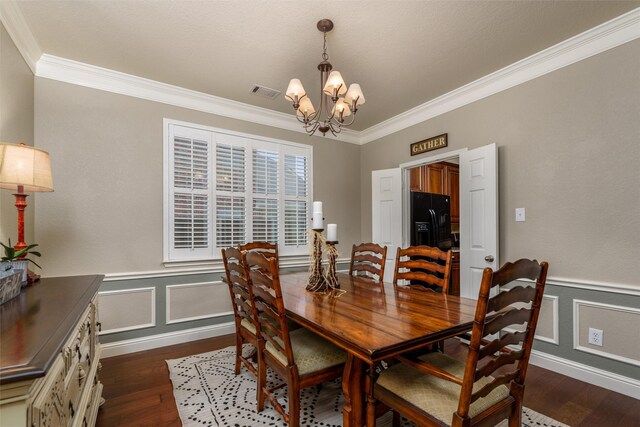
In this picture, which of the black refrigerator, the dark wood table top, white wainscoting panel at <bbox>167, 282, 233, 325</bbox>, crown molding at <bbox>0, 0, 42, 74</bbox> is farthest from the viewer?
the black refrigerator

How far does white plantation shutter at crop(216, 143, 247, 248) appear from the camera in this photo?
3.39 metres

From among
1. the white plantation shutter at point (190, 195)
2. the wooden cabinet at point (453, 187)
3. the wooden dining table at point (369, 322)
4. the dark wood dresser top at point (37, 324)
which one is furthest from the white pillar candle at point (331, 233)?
the wooden cabinet at point (453, 187)

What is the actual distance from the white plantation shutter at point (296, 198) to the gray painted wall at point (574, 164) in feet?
7.06

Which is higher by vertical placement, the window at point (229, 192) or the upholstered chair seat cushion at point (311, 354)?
the window at point (229, 192)

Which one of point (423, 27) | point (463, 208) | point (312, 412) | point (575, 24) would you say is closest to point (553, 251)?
point (463, 208)

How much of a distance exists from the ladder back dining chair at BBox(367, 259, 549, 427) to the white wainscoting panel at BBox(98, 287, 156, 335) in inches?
98.5

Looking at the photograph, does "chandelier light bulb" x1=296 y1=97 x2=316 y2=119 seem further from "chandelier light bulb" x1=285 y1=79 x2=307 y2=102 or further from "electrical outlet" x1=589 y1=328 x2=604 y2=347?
"electrical outlet" x1=589 y1=328 x2=604 y2=347

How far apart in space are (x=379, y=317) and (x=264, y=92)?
8.83 feet

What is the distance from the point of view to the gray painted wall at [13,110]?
1.98 meters

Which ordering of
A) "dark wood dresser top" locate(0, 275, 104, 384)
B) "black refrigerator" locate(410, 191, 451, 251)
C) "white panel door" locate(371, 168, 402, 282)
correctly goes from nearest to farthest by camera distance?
"dark wood dresser top" locate(0, 275, 104, 384), "white panel door" locate(371, 168, 402, 282), "black refrigerator" locate(410, 191, 451, 251)

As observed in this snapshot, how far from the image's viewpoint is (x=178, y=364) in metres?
2.57

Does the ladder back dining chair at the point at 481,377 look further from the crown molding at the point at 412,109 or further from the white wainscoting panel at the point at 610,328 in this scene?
the crown molding at the point at 412,109

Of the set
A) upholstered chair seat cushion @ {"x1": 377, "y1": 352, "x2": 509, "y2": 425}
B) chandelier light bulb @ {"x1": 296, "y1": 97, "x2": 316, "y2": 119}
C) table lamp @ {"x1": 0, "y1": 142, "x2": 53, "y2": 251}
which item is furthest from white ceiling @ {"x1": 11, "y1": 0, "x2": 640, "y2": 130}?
upholstered chair seat cushion @ {"x1": 377, "y1": 352, "x2": 509, "y2": 425}

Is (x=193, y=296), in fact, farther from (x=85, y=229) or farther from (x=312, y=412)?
(x=312, y=412)
